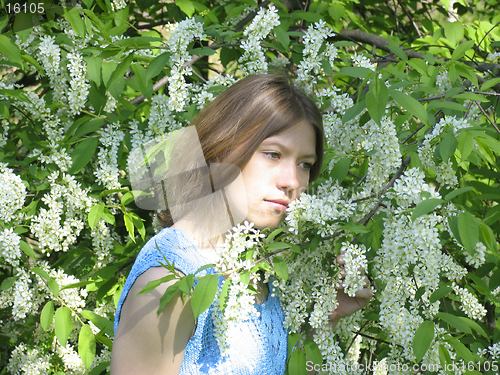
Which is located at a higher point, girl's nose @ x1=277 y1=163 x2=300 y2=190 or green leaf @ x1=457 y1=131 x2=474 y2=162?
green leaf @ x1=457 y1=131 x2=474 y2=162

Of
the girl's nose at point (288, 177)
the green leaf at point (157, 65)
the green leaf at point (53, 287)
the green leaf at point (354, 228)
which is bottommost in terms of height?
the green leaf at point (53, 287)

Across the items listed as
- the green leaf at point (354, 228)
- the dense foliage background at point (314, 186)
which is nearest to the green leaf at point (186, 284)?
the dense foliage background at point (314, 186)

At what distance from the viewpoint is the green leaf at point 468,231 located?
1.38 meters

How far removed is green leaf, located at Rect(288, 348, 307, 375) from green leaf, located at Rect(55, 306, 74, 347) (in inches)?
47.5

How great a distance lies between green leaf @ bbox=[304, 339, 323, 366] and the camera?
175 centimetres

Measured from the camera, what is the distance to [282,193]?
1756 mm

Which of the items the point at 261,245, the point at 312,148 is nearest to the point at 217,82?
the point at 312,148

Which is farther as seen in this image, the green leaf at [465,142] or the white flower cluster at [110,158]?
the white flower cluster at [110,158]

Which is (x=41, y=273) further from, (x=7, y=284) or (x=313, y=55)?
(x=313, y=55)

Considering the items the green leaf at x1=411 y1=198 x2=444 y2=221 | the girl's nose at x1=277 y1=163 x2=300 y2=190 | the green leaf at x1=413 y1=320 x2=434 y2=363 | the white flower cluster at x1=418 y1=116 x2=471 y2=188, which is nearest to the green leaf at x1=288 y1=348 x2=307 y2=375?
the green leaf at x1=413 y1=320 x2=434 y2=363

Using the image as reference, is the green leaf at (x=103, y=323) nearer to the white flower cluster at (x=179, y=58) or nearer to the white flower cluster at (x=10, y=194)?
the white flower cluster at (x=10, y=194)

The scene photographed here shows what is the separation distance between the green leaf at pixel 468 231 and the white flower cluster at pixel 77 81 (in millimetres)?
1810

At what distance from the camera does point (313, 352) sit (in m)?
1.76

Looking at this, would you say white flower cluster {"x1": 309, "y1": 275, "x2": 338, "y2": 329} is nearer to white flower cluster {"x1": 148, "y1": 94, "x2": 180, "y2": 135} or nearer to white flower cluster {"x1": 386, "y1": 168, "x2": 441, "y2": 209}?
white flower cluster {"x1": 386, "y1": 168, "x2": 441, "y2": 209}
